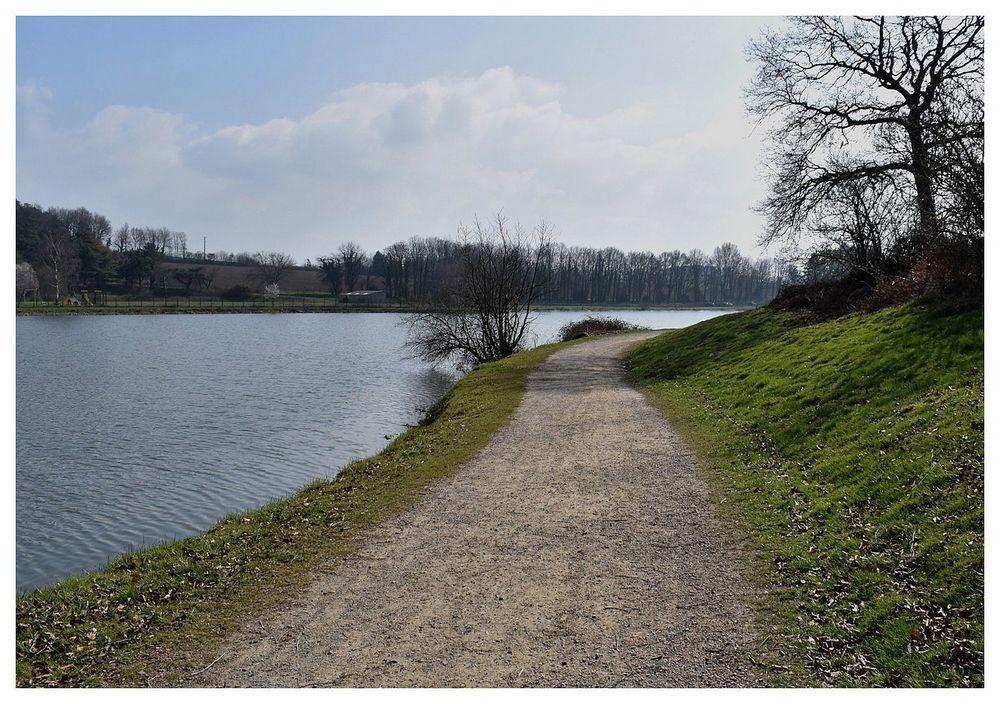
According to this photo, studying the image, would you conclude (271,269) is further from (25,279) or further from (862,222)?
(862,222)

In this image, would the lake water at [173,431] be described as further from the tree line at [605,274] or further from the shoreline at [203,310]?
the tree line at [605,274]

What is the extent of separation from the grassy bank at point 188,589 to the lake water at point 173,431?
123 inches

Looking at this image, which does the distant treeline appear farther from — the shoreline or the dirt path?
the dirt path

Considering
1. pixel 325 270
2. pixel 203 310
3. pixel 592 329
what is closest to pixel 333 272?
pixel 325 270

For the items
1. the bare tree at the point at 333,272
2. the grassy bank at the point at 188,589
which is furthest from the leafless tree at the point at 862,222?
the bare tree at the point at 333,272

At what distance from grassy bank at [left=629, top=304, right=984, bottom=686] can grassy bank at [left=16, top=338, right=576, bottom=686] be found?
4732 millimetres

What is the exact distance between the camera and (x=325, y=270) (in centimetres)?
12575

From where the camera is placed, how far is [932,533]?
6.96 m

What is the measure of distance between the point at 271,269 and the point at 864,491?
121 meters

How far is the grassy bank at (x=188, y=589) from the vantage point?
226 inches

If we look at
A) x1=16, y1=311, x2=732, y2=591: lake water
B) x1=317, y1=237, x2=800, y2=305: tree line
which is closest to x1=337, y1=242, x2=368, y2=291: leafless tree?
x1=317, y1=237, x2=800, y2=305: tree line
